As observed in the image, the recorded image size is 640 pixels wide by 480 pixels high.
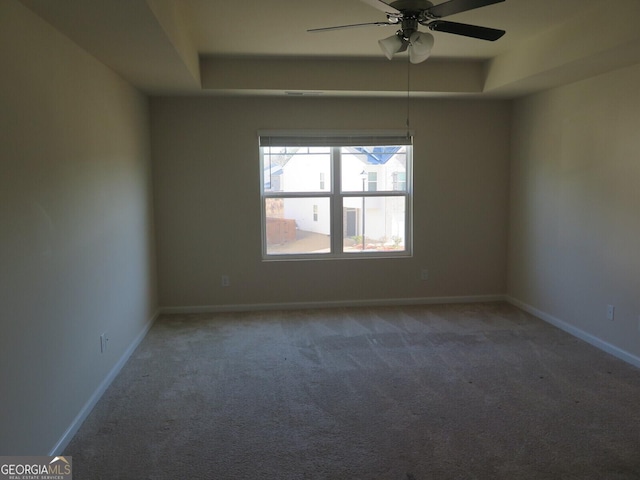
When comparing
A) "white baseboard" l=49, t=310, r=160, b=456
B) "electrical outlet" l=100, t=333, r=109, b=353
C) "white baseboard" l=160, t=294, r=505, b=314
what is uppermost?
"electrical outlet" l=100, t=333, r=109, b=353

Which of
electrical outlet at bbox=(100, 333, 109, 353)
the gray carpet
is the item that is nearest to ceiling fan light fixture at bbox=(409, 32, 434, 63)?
the gray carpet

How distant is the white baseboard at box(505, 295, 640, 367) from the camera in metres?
3.63

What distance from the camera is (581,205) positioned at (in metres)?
4.14

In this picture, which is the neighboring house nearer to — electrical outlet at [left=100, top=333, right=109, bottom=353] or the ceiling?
the ceiling

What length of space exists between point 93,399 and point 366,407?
1.71 meters

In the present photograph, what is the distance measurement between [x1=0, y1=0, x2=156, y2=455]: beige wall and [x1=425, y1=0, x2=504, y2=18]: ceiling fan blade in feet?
6.50

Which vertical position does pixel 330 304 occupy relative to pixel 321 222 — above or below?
below

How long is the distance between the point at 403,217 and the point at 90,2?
3.81 m

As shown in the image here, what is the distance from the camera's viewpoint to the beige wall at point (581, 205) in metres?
3.62

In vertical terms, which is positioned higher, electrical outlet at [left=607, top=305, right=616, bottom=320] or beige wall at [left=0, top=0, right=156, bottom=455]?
beige wall at [left=0, top=0, right=156, bottom=455]

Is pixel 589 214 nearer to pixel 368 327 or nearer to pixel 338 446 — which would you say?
pixel 368 327

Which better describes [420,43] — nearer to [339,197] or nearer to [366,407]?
[366,407]

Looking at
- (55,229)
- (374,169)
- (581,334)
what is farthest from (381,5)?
(581,334)

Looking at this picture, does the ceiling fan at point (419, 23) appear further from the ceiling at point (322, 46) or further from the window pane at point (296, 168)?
the window pane at point (296, 168)
